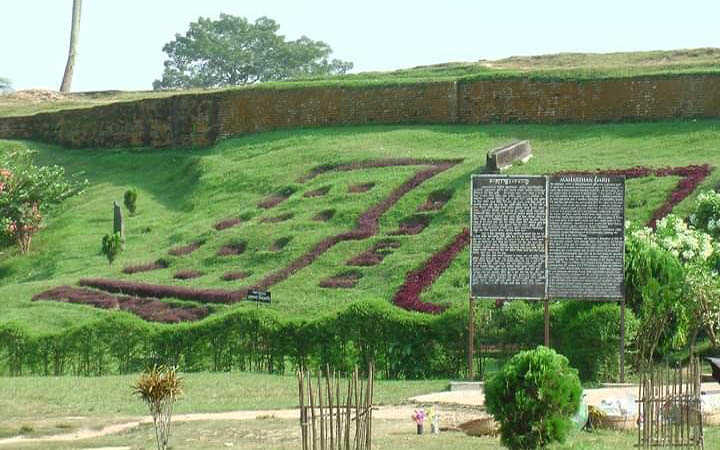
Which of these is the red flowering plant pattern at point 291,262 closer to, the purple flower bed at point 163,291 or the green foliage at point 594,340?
the purple flower bed at point 163,291

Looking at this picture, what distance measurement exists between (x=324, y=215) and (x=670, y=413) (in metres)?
21.2

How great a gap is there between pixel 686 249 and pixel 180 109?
2679 centimetres

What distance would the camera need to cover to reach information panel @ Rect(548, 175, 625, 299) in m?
22.6

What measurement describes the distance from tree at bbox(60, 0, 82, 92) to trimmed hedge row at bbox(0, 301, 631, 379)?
144 ft

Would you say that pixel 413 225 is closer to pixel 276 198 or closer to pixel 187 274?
pixel 187 274

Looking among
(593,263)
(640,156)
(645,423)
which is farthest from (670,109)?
(645,423)

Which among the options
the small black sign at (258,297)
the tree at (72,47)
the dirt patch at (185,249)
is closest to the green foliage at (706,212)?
the small black sign at (258,297)

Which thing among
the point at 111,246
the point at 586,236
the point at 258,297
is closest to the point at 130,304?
the point at 111,246

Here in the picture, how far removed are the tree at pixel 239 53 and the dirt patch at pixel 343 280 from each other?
64.5 metres

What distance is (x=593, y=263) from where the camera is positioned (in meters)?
22.7

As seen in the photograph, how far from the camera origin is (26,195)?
41.2 m

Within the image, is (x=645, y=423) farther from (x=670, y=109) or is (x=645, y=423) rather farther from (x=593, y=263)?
(x=670, y=109)

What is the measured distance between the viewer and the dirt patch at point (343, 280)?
3063 cm

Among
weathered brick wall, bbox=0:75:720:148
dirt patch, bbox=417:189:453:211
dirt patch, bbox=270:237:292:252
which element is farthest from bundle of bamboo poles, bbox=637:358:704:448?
weathered brick wall, bbox=0:75:720:148
